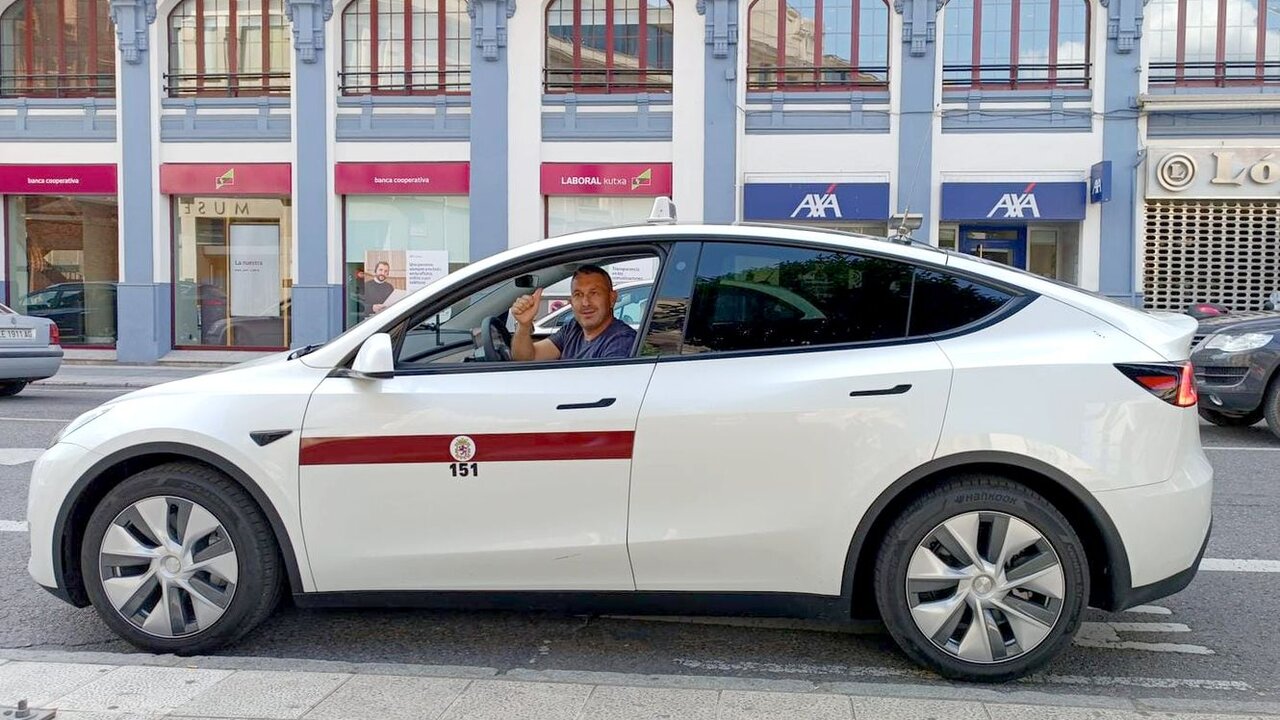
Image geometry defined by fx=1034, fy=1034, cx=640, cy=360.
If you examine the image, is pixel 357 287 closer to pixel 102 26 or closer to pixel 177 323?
pixel 177 323

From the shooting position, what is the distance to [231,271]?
798 inches

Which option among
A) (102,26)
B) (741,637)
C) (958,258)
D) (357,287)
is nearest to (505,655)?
(741,637)

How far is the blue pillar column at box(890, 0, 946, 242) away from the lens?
18109 millimetres

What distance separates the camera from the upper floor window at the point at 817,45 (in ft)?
61.0

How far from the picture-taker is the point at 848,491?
11.9 feet

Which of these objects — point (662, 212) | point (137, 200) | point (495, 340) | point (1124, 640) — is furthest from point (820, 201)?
point (495, 340)

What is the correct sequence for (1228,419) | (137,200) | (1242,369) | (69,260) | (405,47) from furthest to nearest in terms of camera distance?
1. (69,260)
2. (137,200)
3. (405,47)
4. (1228,419)
5. (1242,369)

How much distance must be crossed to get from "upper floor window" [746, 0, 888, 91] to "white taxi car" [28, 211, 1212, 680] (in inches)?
611

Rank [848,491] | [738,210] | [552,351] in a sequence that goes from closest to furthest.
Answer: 1. [848,491]
2. [552,351]
3. [738,210]

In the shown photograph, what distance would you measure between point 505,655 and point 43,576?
1807mm

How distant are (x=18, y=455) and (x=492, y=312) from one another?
6363 mm

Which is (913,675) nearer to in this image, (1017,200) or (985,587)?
(985,587)

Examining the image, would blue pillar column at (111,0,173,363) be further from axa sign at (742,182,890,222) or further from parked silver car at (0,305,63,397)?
axa sign at (742,182,890,222)

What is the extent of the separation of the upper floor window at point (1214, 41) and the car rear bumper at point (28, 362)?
17.9 m
